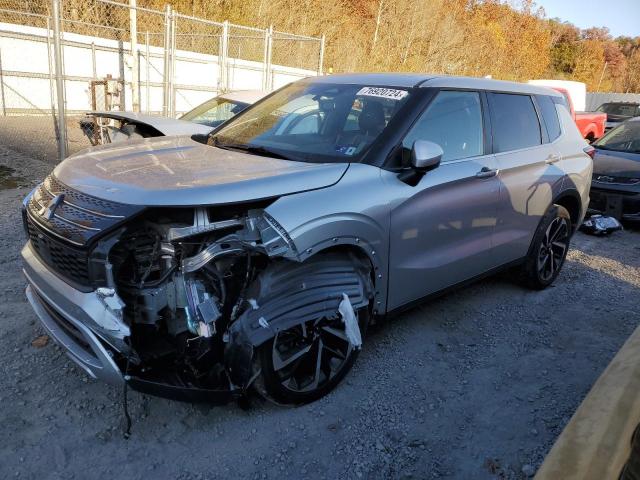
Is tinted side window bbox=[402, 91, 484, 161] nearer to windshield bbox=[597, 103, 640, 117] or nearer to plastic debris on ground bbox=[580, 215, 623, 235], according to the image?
plastic debris on ground bbox=[580, 215, 623, 235]

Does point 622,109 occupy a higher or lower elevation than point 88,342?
higher

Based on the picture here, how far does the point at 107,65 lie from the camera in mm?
15836

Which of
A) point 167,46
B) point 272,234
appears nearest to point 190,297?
point 272,234

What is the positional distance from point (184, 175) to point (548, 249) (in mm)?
3682

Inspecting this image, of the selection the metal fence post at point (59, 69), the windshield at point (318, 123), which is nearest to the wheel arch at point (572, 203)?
the windshield at point (318, 123)

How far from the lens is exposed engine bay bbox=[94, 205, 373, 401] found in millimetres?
2570

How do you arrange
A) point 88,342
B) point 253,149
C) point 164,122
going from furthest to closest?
point 164,122 < point 253,149 < point 88,342

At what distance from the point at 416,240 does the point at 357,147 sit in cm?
72

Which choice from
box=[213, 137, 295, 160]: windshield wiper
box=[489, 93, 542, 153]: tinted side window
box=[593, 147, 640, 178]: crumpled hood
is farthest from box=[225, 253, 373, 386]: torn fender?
box=[593, 147, 640, 178]: crumpled hood

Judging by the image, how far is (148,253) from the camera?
2.70 metres

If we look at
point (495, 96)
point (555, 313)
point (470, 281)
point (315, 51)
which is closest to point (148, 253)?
point (470, 281)

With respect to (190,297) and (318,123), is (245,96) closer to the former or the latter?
(318,123)

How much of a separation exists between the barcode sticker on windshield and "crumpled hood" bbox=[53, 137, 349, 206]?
0.80m

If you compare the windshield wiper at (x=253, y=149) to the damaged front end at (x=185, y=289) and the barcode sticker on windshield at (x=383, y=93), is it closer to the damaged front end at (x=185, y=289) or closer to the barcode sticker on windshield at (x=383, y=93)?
the damaged front end at (x=185, y=289)
